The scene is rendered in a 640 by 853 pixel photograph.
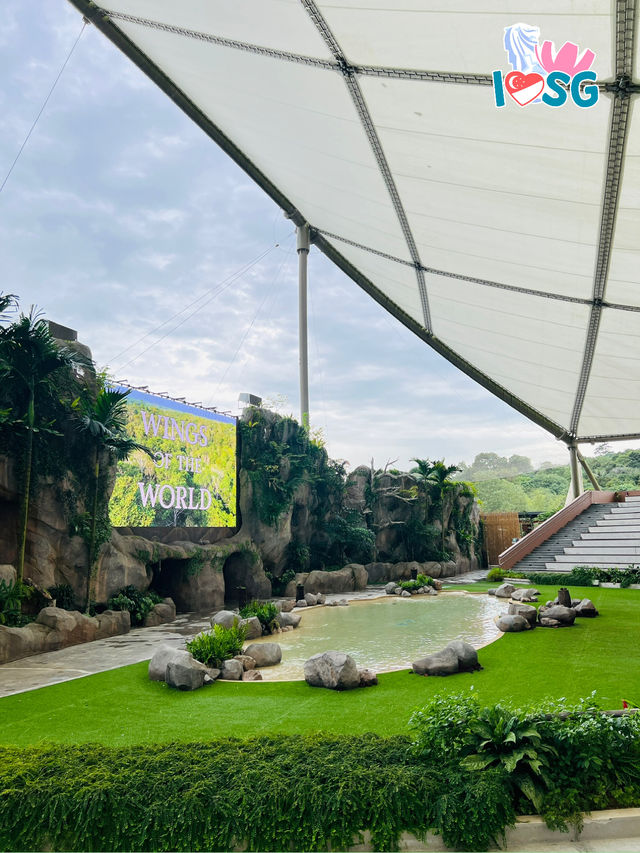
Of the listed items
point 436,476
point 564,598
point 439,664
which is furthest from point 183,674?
point 436,476

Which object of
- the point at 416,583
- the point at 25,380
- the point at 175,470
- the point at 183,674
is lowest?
the point at 416,583

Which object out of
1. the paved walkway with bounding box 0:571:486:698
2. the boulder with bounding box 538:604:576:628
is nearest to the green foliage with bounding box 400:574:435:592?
the boulder with bounding box 538:604:576:628

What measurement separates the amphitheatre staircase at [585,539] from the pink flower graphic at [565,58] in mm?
16691

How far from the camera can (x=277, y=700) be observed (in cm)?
610

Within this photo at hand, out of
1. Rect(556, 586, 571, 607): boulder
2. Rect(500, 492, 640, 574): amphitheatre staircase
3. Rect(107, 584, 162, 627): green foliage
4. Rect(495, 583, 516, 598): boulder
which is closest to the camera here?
Rect(556, 586, 571, 607): boulder

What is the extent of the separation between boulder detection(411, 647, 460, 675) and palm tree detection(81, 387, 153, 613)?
692cm

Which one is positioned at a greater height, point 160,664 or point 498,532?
point 498,532

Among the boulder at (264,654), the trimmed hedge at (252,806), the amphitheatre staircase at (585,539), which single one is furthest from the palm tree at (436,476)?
the trimmed hedge at (252,806)

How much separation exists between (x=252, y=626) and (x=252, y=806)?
6.95 m

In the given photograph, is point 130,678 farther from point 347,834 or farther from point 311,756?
point 347,834

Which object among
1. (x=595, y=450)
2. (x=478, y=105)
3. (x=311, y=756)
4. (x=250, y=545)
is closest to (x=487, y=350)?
(x=250, y=545)

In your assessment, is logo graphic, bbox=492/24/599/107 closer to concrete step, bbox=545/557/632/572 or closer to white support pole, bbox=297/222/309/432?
Answer: concrete step, bbox=545/557/632/572

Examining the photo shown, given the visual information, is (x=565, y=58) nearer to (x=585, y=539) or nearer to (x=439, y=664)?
(x=439, y=664)

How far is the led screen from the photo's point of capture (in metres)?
13.9
